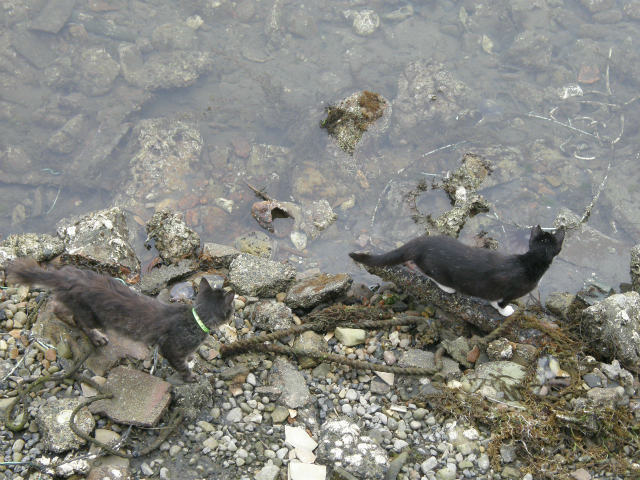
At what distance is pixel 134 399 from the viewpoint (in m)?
3.28

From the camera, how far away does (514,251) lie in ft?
20.4

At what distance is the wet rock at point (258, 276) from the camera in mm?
4645

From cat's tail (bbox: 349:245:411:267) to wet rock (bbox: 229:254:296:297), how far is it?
0.85 meters

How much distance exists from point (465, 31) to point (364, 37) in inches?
97.8

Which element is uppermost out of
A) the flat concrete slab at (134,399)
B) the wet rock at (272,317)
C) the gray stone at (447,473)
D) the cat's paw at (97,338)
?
the cat's paw at (97,338)

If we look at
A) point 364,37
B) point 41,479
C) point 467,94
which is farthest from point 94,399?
point 364,37

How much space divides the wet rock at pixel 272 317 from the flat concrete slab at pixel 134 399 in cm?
108

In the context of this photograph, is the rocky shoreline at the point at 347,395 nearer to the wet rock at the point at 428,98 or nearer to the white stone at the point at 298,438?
the white stone at the point at 298,438

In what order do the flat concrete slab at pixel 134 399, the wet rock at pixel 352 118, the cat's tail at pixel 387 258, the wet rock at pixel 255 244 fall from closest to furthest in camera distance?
the flat concrete slab at pixel 134 399, the cat's tail at pixel 387 258, the wet rock at pixel 255 244, the wet rock at pixel 352 118

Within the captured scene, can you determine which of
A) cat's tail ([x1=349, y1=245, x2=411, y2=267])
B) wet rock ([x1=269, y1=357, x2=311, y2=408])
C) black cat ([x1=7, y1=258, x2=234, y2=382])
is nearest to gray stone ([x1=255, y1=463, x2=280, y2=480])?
wet rock ([x1=269, y1=357, x2=311, y2=408])

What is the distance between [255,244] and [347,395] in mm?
3001

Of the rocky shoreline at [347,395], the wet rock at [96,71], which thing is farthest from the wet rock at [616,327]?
the wet rock at [96,71]

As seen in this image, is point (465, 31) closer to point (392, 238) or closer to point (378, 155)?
point (378, 155)

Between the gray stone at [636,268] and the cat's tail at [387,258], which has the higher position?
the cat's tail at [387,258]
